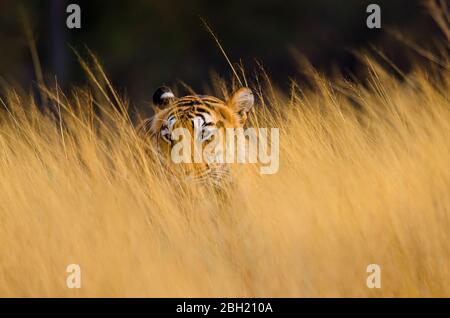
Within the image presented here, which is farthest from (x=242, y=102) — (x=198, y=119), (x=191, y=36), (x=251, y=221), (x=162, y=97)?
(x=191, y=36)

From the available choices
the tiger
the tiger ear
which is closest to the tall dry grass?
the tiger

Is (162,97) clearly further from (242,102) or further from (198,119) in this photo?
(242,102)

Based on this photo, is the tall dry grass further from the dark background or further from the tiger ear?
the dark background

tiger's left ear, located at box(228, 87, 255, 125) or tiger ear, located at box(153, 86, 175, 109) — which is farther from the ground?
tiger ear, located at box(153, 86, 175, 109)

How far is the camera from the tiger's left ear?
15.2 ft

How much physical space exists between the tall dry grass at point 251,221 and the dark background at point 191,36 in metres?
11.1

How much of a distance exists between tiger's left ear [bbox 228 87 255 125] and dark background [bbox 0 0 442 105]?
10817mm

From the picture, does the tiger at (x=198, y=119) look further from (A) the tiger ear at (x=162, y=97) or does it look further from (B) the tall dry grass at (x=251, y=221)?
(B) the tall dry grass at (x=251, y=221)

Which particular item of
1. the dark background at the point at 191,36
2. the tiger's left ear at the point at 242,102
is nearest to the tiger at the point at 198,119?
the tiger's left ear at the point at 242,102

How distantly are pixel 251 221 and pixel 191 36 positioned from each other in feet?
44.3

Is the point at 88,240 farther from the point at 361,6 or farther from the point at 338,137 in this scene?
the point at 361,6

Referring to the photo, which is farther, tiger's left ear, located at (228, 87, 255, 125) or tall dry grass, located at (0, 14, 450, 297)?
tiger's left ear, located at (228, 87, 255, 125)

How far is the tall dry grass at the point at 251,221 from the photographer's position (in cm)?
Answer: 341
